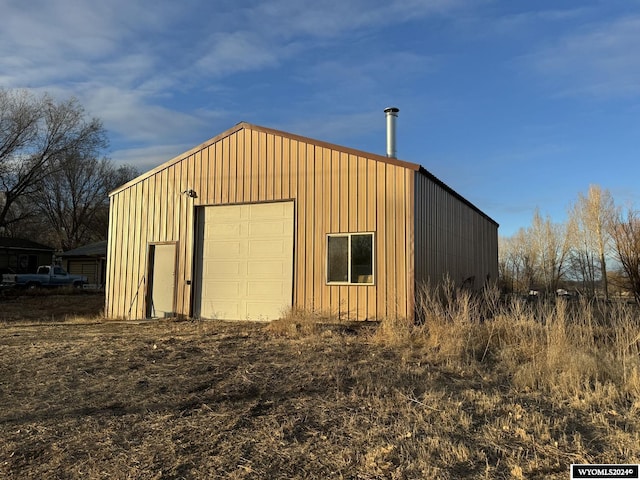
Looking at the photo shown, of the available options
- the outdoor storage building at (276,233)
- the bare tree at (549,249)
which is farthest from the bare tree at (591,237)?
the outdoor storage building at (276,233)

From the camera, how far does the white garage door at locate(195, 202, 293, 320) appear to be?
1259 centimetres

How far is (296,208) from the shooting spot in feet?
40.7

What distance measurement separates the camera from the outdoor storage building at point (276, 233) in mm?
11305

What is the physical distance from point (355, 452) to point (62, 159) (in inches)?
1413

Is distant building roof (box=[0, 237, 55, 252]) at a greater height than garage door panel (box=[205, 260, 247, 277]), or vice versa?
distant building roof (box=[0, 237, 55, 252])

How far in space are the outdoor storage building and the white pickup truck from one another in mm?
17794

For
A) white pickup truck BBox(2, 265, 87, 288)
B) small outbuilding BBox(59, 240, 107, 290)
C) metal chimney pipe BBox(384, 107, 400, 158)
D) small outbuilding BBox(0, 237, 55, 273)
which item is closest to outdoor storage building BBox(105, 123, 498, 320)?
metal chimney pipe BBox(384, 107, 400, 158)

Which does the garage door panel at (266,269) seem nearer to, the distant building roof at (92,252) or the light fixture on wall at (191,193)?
the light fixture on wall at (191,193)

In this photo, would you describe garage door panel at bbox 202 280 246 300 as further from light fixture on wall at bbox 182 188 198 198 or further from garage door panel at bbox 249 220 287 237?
light fixture on wall at bbox 182 188 198 198

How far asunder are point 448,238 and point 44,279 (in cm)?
2622

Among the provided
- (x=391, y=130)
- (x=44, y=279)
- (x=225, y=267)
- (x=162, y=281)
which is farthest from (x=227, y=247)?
(x=44, y=279)

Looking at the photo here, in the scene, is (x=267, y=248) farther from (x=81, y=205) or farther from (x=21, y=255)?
(x=81, y=205)

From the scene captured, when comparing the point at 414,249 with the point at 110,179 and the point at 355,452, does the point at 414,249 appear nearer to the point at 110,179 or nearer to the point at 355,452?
the point at 355,452

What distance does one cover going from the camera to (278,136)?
12.7 m
